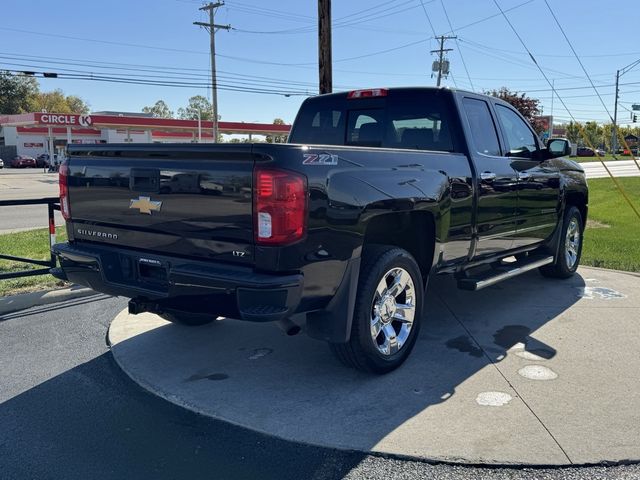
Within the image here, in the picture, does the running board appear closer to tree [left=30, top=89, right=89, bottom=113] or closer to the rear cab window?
the rear cab window

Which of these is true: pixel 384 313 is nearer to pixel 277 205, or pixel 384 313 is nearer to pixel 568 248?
pixel 277 205

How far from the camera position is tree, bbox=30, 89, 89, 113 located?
92213 millimetres

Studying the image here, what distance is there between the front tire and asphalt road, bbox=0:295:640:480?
71cm

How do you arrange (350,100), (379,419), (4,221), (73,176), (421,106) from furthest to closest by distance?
1. (4,221)
2. (350,100)
3. (421,106)
4. (73,176)
5. (379,419)

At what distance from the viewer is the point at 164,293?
366cm

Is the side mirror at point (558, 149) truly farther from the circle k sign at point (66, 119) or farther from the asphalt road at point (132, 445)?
the circle k sign at point (66, 119)

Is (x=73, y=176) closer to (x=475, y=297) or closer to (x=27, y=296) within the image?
(x=27, y=296)

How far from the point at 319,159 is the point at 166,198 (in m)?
0.99

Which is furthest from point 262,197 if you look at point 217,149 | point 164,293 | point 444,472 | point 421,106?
point 421,106

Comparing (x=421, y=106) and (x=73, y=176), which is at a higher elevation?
(x=421, y=106)

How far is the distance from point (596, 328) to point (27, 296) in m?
5.48

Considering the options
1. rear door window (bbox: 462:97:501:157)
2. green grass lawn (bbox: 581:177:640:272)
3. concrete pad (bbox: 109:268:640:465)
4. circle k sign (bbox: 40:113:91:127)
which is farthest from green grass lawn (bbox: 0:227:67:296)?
circle k sign (bbox: 40:113:91:127)

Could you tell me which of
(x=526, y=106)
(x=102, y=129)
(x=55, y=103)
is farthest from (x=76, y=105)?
(x=526, y=106)

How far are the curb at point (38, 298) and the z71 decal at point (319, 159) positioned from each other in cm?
397
